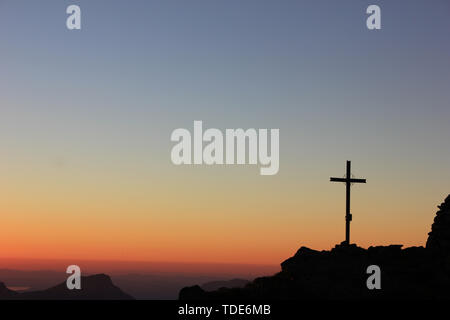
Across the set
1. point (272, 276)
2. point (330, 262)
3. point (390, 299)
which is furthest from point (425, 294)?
point (272, 276)

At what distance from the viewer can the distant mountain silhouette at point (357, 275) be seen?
40.2 metres

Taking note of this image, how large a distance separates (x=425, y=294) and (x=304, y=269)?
7554 mm

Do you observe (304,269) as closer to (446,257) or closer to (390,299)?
(390,299)

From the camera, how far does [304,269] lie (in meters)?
43.9

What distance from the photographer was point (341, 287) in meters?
40.6

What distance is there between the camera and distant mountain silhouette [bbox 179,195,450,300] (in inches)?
Result: 1585

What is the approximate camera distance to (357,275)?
4225cm

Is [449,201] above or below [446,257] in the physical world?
above
